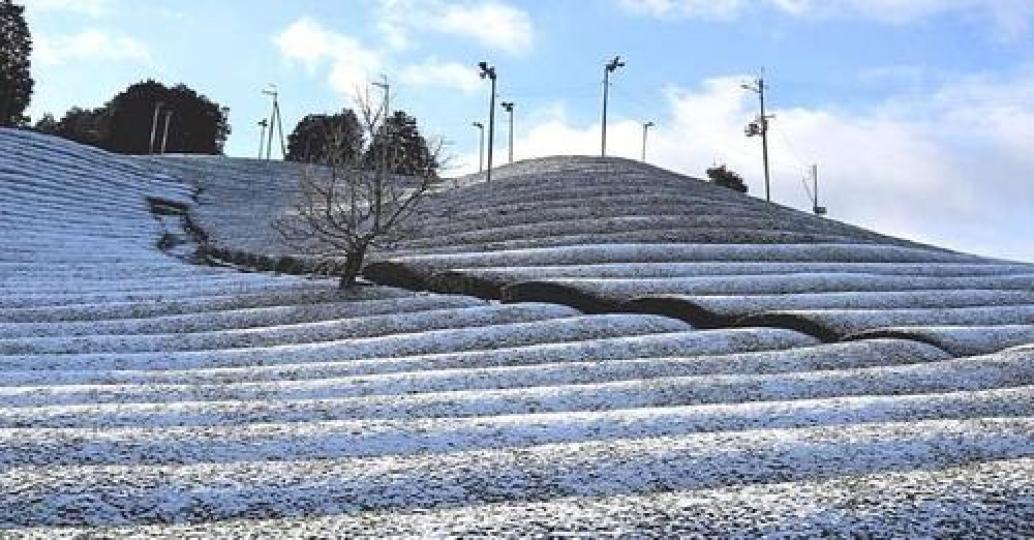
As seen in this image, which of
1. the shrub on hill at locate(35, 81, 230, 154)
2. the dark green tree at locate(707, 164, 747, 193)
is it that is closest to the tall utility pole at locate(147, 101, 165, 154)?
the shrub on hill at locate(35, 81, 230, 154)

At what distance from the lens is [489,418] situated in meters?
13.0

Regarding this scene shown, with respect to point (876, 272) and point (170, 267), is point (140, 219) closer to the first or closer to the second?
point (170, 267)

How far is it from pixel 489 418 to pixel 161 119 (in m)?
120

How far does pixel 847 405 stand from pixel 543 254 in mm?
→ 17094

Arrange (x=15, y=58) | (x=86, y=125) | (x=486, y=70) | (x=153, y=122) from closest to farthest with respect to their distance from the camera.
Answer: (x=486, y=70), (x=15, y=58), (x=153, y=122), (x=86, y=125)

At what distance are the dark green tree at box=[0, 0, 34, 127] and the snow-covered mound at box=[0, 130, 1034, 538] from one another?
9342 centimetres

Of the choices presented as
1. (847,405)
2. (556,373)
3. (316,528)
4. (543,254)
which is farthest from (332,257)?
(316,528)

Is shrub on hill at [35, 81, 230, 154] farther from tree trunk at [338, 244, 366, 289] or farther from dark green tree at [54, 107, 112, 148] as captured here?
tree trunk at [338, 244, 366, 289]

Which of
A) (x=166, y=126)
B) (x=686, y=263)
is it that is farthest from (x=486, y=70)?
(x=166, y=126)

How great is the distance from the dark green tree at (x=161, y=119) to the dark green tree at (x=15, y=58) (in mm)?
11875

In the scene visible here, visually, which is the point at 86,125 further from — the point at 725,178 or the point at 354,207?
the point at 354,207

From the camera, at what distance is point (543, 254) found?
98.6 ft

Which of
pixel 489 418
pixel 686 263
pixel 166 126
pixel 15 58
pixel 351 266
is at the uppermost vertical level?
pixel 15 58

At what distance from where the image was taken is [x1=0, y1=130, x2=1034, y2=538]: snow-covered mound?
889 cm
